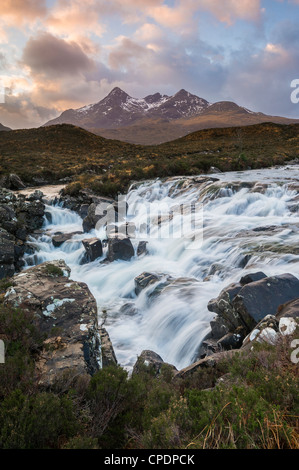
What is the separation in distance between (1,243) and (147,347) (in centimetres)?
803

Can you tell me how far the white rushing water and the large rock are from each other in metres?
1.31

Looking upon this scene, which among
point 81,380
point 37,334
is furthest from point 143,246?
point 81,380

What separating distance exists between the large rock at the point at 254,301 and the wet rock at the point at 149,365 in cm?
173

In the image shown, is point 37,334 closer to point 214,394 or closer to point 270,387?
point 214,394

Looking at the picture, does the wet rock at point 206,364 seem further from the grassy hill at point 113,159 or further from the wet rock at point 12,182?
the wet rock at point 12,182

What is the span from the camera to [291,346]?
3.92m

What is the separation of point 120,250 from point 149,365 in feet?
27.6

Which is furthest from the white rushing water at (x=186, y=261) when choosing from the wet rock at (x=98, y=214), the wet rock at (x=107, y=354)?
the wet rock at (x=107, y=354)

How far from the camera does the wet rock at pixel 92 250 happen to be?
14.2 m

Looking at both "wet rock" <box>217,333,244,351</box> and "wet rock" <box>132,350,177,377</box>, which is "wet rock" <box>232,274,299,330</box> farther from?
"wet rock" <box>132,350,177,377</box>

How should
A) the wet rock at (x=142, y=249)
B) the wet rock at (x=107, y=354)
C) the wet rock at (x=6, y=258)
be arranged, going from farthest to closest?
the wet rock at (x=142, y=249) → the wet rock at (x=6, y=258) → the wet rock at (x=107, y=354)

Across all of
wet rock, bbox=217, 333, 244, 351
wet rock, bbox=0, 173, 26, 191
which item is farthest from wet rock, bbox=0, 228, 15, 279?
wet rock, bbox=0, 173, 26, 191

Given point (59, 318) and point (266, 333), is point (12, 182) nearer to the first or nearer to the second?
point (59, 318)

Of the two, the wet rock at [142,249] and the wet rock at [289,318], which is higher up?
the wet rock at [289,318]
